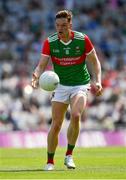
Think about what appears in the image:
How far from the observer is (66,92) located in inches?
645

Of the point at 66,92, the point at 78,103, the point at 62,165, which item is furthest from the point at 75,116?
the point at 62,165

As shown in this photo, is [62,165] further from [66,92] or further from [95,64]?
[95,64]

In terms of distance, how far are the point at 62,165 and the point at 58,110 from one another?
1.72 m

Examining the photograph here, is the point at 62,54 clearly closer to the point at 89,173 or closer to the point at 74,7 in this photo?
the point at 89,173

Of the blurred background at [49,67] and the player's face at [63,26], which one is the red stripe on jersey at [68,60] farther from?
the blurred background at [49,67]

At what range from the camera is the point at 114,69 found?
103 feet

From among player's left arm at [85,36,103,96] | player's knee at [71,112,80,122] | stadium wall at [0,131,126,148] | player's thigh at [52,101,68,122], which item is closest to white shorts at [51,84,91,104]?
player's thigh at [52,101,68,122]

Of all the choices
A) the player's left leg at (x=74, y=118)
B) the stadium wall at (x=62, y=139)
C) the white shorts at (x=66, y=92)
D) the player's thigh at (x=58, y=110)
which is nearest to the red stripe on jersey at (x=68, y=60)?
the white shorts at (x=66, y=92)

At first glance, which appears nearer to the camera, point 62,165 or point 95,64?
point 95,64

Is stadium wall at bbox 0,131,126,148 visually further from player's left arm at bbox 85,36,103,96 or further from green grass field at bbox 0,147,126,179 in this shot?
player's left arm at bbox 85,36,103,96

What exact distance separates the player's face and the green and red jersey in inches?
11.6

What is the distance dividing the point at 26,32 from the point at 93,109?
498 centimetres

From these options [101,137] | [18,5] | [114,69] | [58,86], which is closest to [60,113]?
[58,86]

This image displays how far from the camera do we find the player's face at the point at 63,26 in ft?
52.5
